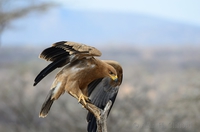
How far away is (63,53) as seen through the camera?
5.16 m

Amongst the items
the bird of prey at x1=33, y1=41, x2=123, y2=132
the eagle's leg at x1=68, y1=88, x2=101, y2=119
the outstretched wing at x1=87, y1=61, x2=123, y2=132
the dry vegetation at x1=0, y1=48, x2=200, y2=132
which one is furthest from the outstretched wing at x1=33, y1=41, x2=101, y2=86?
the dry vegetation at x1=0, y1=48, x2=200, y2=132

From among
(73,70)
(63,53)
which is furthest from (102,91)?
(63,53)

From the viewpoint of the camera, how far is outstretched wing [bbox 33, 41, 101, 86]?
4953 millimetres

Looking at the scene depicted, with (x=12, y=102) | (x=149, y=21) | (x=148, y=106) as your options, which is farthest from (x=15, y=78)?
(x=149, y=21)

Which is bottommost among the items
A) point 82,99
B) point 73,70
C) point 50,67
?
point 82,99

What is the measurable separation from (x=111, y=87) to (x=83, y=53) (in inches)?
58.9

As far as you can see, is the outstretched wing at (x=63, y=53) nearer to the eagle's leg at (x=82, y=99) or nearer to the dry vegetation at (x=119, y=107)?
the eagle's leg at (x=82, y=99)

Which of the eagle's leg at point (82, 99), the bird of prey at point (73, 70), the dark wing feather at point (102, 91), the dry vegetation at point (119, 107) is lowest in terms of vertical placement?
the dry vegetation at point (119, 107)

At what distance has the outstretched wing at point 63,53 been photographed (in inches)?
195

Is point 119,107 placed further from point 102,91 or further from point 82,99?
point 82,99

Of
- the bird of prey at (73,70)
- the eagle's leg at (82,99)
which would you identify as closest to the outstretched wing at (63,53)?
the bird of prey at (73,70)

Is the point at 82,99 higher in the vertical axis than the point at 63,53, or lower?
lower

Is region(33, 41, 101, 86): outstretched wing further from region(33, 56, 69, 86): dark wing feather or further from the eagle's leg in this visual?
the eagle's leg

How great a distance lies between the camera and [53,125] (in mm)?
14148
